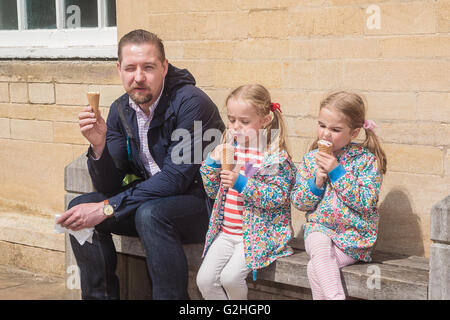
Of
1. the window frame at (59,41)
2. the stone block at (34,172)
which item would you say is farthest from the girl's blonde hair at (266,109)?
the stone block at (34,172)

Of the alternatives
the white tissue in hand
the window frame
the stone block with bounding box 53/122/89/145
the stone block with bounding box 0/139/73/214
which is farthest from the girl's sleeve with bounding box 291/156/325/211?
the stone block with bounding box 0/139/73/214

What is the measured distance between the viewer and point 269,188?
356 cm

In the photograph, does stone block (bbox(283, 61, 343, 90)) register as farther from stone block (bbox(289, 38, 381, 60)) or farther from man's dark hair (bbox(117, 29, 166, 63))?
man's dark hair (bbox(117, 29, 166, 63))

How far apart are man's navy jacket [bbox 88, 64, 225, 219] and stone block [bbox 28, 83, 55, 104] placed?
161 centimetres

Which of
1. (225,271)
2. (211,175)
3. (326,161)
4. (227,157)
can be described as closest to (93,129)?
(211,175)

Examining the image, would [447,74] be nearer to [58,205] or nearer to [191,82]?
[191,82]

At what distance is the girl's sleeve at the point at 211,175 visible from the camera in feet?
12.0

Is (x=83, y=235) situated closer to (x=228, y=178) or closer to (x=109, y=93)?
(x=228, y=178)

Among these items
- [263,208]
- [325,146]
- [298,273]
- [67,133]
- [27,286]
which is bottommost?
[27,286]

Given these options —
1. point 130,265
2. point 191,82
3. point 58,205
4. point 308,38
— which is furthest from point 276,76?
point 58,205

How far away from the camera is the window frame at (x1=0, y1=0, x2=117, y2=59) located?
5.39 meters

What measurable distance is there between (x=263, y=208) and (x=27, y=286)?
2422 millimetres
